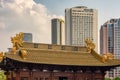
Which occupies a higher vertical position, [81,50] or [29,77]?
[81,50]

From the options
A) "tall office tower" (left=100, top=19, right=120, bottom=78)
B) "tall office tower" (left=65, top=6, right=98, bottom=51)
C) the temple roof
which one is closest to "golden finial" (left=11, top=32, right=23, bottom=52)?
the temple roof

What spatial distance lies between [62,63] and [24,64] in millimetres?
4405

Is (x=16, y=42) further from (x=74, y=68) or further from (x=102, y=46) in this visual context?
(x=102, y=46)

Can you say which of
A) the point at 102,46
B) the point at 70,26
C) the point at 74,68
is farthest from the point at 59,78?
the point at 70,26

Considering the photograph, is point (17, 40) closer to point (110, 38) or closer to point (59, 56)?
point (59, 56)

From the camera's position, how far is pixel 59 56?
38281mm

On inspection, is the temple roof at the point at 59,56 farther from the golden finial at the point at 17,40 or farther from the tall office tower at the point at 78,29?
the tall office tower at the point at 78,29

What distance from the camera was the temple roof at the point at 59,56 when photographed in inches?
1383

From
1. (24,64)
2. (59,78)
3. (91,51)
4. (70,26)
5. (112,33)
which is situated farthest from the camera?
(70,26)

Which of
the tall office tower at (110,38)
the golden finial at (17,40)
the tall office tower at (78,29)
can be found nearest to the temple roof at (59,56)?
the golden finial at (17,40)

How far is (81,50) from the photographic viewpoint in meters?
41.6

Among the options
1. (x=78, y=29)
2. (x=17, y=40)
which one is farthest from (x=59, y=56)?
(x=78, y=29)

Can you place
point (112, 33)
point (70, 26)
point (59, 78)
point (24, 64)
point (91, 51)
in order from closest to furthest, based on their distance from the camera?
point (24, 64)
point (59, 78)
point (91, 51)
point (112, 33)
point (70, 26)

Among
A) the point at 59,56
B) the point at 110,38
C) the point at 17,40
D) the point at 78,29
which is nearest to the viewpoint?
the point at 17,40
